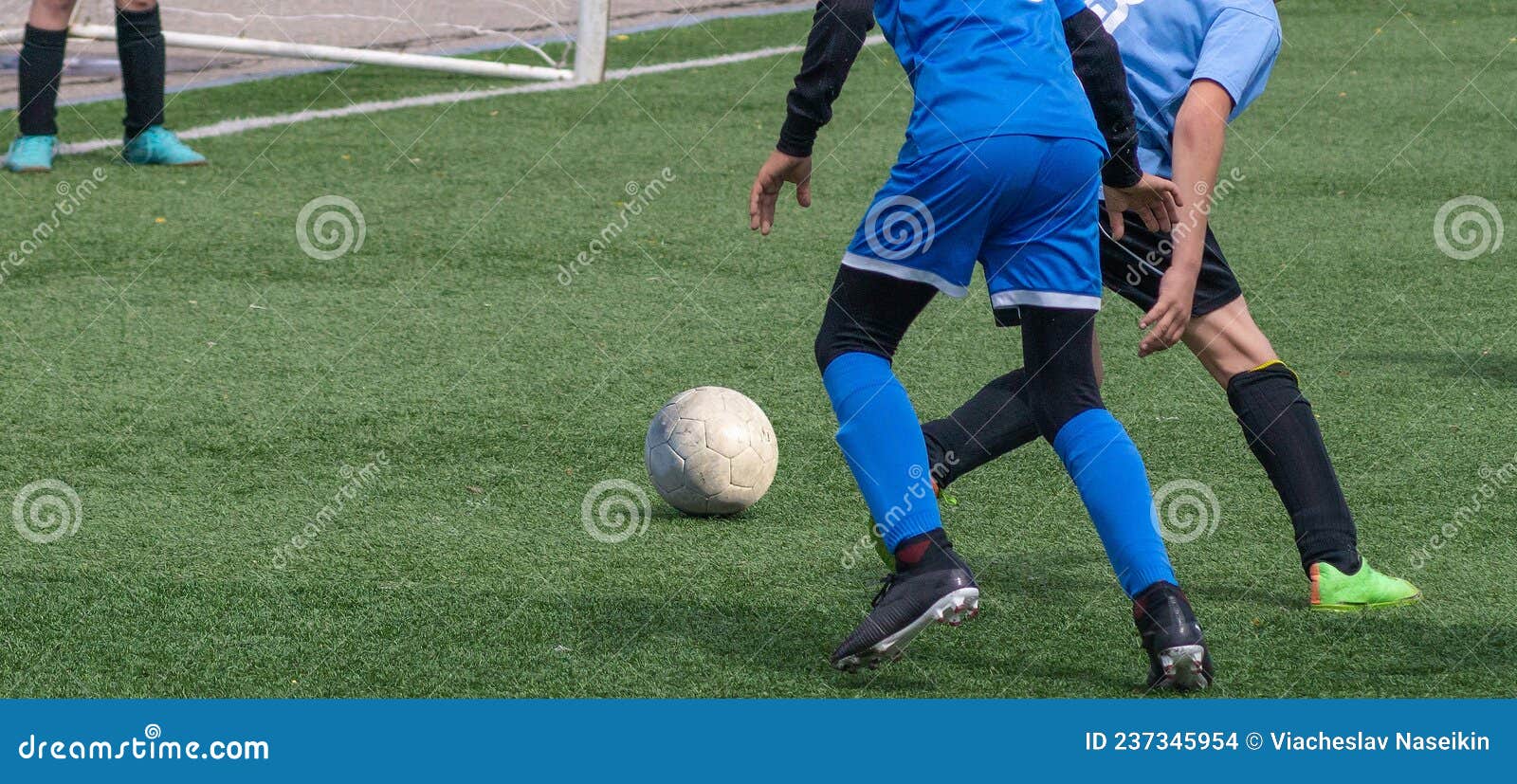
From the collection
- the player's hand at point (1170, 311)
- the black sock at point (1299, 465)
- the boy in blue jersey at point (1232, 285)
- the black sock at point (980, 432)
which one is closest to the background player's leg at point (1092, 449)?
the player's hand at point (1170, 311)

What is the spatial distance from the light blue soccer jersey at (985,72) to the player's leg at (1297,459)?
0.82m

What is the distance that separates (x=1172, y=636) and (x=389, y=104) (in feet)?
29.2

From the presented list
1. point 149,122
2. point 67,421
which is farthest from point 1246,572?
point 149,122

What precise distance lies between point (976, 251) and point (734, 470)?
1304 millimetres

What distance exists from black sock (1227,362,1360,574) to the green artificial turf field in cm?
17

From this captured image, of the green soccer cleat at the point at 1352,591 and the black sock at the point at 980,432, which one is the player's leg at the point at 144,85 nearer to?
the black sock at the point at 980,432

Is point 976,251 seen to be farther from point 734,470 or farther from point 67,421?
point 67,421

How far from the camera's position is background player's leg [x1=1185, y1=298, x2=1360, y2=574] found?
400 centimetres

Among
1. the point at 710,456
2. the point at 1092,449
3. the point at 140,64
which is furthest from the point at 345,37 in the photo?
the point at 1092,449

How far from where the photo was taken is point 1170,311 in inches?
138

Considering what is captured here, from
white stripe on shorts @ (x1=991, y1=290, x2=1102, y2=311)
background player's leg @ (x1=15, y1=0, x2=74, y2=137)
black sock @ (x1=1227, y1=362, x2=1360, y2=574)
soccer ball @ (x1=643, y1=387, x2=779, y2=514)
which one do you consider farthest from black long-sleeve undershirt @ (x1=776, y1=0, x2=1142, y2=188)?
background player's leg @ (x1=15, y1=0, x2=74, y2=137)

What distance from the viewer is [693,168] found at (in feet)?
31.5

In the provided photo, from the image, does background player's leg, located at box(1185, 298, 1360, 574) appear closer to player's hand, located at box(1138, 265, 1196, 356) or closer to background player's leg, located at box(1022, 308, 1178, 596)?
player's hand, located at box(1138, 265, 1196, 356)

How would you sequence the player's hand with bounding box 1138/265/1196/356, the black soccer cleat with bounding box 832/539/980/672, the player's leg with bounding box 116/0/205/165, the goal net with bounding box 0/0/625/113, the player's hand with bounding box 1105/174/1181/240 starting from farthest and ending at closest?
the goal net with bounding box 0/0/625/113, the player's leg with bounding box 116/0/205/165, the player's hand with bounding box 1105/174/1181/240, the player's hand with bounding box 1138/265/1196/356, the black soccer cleat with bounding box 832/539/980/672
